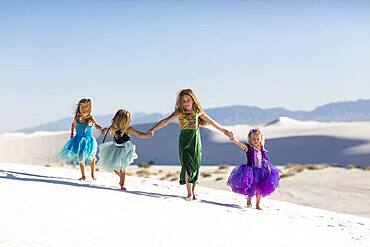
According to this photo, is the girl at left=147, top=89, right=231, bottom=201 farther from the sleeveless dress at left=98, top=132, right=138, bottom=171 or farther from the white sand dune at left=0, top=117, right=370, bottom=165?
the white sand dune at left=0, top=117, right=370, bottom=165

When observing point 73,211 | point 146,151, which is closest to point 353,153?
point 146,151

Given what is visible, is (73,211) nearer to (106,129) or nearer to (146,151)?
(106,129)

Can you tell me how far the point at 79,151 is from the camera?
8852 millimetres

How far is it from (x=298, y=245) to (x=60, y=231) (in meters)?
2.55

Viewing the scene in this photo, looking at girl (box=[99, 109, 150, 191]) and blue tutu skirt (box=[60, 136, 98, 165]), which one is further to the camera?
blue tutu skirt (box=[60, 136, 98, 165])

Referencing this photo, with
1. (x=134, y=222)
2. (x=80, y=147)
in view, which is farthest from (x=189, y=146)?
(x=80, y=147)

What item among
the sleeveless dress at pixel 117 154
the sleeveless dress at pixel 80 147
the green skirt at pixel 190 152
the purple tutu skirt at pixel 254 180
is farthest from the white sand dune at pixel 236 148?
the sleeveless dress at pixel 117 154

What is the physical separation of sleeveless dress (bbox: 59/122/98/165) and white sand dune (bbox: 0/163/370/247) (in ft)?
2.56

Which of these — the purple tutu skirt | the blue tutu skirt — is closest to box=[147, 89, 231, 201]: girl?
the purple tutu skirt

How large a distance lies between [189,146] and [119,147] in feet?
3.63

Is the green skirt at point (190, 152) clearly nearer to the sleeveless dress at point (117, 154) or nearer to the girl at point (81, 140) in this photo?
the sleeveless dress at point (117, 154)

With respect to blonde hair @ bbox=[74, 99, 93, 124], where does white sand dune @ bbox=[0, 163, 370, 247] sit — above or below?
below

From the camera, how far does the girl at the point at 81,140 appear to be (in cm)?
885

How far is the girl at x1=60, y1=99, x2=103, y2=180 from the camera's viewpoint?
29.0 ft
